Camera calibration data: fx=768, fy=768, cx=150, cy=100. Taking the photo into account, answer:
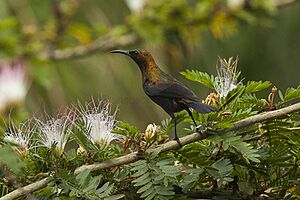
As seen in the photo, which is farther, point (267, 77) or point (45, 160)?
point (267, 77)

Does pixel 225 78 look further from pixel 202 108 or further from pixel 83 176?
pixel 83 176

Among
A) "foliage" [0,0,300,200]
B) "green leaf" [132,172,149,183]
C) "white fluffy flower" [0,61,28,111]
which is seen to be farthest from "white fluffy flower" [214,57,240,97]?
"white fluffy flower" [0,61,28,111]

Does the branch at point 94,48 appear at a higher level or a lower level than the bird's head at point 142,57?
lower

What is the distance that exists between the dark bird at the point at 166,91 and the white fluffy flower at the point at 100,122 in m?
0.08

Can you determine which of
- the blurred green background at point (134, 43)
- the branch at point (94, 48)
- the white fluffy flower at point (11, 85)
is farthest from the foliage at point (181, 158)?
the branch at point (94, 48)

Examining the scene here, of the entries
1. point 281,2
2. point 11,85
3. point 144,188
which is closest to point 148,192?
point 144,188

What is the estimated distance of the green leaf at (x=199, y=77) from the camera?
3.80ft

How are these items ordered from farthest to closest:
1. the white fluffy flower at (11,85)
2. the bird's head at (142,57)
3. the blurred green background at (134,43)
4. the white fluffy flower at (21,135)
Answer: the blurred green background at (134,43), the white fluffy flower at (11,85), the bird's head at (142,57), the white fluffy flower at (21,135)

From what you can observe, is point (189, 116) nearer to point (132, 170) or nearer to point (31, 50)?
point (132, 170)

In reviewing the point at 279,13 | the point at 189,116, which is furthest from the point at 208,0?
the point at 189,116

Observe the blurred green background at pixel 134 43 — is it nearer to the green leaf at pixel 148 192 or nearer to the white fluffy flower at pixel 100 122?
the white fluffy flower at pixel 100 122

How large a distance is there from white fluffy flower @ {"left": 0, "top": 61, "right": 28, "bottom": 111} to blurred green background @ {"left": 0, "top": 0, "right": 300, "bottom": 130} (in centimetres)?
58

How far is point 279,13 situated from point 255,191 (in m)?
3.32

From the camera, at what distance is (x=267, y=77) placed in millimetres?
3938
